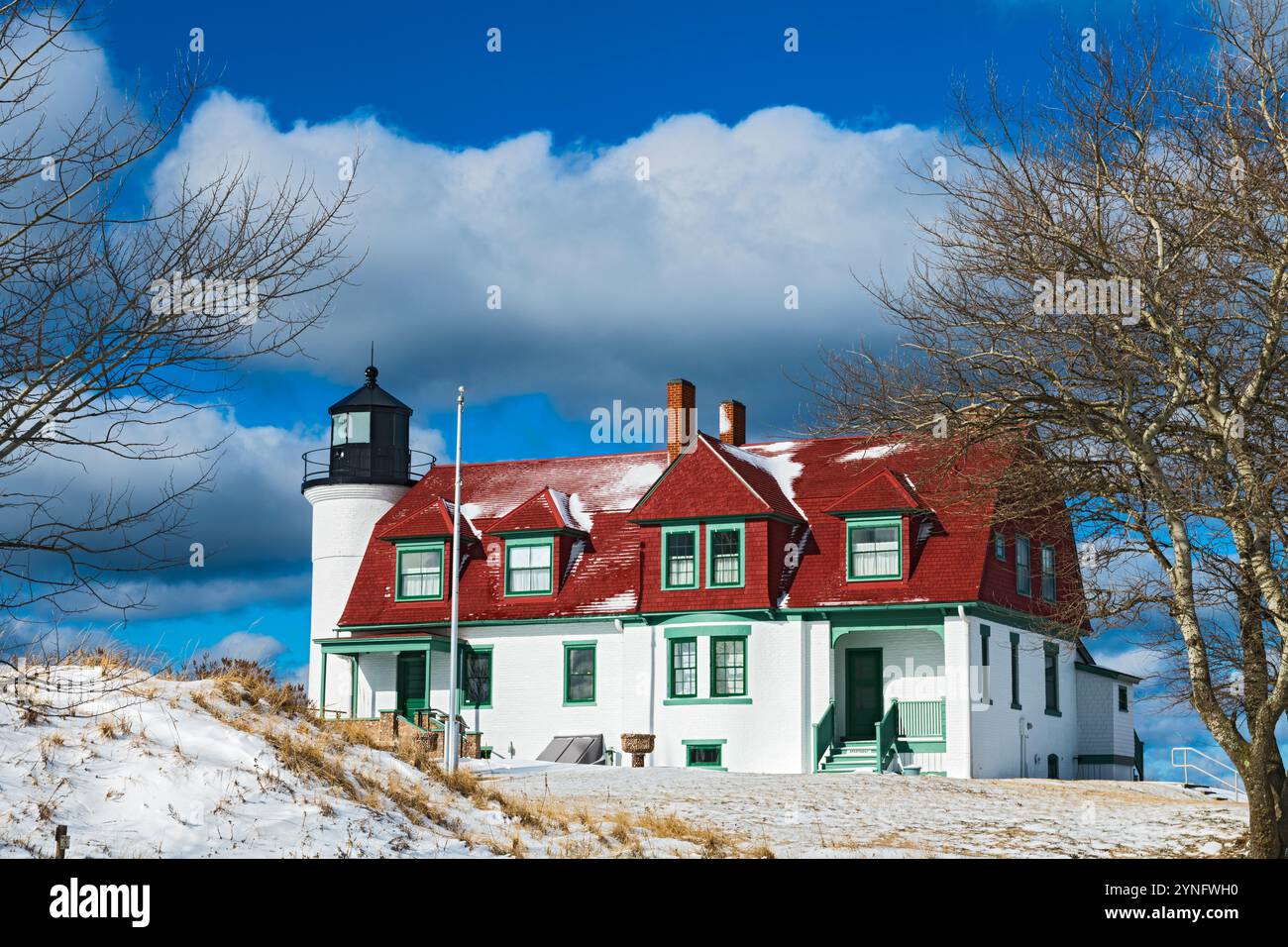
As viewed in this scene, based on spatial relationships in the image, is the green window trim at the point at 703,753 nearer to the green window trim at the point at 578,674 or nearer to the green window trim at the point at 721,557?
the green window trim at the point at 578,674

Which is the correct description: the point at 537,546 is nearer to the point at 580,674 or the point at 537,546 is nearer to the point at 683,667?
the point at 580,674

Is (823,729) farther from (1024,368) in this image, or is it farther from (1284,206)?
(1284,206)

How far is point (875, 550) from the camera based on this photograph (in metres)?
35.1

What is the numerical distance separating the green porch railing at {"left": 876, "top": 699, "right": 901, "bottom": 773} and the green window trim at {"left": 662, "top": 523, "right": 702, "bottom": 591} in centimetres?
564

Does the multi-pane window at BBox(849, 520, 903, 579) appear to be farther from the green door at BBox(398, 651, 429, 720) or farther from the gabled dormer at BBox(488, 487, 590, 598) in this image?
the green door at BBox(398, 651, 429, 720)

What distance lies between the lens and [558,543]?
38406mm

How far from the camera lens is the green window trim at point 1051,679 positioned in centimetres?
3797

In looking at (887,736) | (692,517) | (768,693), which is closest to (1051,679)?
(887,736)

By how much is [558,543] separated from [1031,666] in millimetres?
12133

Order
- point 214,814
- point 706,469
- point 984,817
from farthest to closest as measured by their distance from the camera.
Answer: point 706,469
point 984,817
point 214,814

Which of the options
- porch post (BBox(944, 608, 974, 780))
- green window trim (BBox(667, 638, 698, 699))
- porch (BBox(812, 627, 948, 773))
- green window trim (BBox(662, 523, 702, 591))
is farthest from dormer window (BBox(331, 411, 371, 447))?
porch post (BBox(944, 608, 974, 780))

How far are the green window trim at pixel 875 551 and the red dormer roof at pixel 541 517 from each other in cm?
743

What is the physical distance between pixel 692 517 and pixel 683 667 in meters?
3.59
